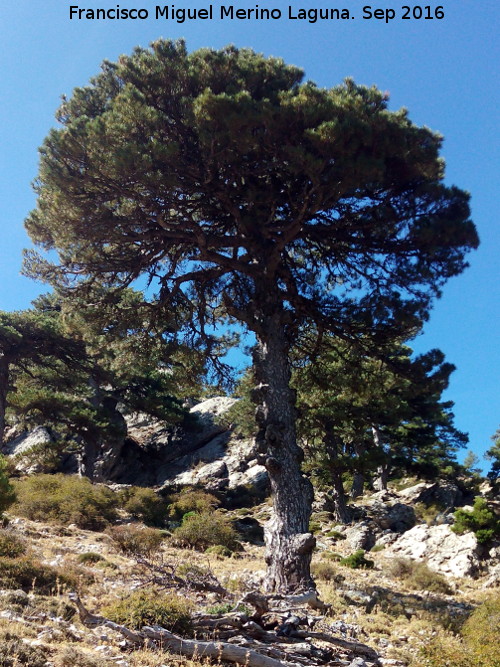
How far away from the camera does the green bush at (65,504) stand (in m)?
18.0

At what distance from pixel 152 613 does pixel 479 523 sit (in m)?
14.8

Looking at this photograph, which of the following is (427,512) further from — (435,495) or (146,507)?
(146,507)

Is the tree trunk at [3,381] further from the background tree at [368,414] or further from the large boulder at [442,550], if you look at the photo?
the large boulder at [442,550]

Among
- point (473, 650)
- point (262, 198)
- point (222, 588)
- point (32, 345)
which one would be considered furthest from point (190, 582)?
point (32, 345)

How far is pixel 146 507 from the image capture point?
23.7 metres

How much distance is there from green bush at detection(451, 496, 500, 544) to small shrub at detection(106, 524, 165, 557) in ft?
35.4

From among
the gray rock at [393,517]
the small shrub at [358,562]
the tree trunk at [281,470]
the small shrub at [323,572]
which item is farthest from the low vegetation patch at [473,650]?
the gray rock at [393,517]

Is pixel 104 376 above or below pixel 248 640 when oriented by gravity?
above

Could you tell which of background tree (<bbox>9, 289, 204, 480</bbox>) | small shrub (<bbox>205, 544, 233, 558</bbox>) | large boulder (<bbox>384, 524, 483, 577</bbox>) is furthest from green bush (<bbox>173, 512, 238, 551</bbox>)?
large boulder (<bbox>384, 524, 483, 577</bbox>)

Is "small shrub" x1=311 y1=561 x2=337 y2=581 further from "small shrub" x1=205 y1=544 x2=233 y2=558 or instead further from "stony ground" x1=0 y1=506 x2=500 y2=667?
"small shrub" x1=205 y1=544 x2=233 y2=558

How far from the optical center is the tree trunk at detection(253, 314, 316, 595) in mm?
10055

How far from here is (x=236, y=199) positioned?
45.0ft

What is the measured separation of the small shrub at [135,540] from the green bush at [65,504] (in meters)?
2.84

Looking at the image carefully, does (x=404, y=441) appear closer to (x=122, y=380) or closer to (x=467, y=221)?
(x=122, y=380)
